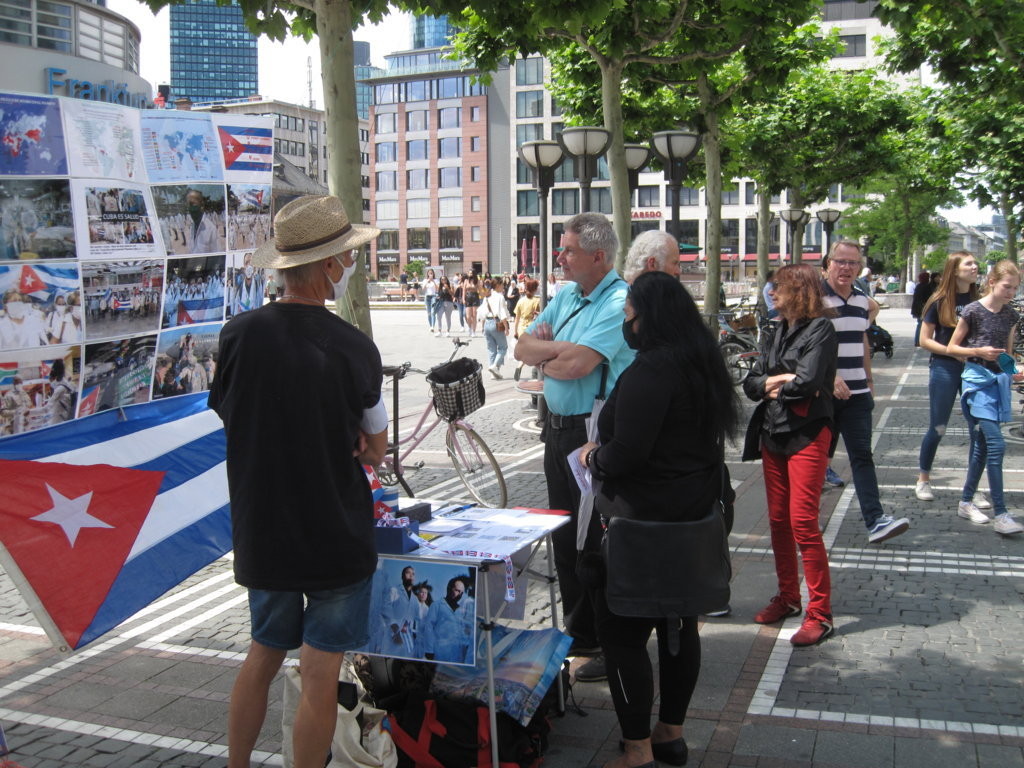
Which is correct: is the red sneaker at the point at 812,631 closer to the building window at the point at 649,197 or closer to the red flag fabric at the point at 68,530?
the red flag fabric at the point at 68,530

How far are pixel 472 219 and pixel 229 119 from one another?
292 ft

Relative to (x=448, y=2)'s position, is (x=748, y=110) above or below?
above

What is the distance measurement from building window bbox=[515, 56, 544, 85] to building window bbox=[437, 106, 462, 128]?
7.37 m

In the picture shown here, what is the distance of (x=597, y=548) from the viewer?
4.08m

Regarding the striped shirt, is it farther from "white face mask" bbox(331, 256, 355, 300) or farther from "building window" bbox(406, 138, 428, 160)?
"building window" bbox(406, 138, 428, 160)

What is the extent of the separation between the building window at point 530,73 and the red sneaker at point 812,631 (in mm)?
86540

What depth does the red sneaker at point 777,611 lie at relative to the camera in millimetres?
5078

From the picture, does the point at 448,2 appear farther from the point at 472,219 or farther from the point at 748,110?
the point at 472,219

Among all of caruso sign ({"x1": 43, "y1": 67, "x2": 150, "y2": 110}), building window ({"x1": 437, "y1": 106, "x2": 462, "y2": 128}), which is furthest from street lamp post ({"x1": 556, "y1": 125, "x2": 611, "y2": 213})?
building window ({"x1": 437, "y1": 106, "x2": 462, "y2": 128})

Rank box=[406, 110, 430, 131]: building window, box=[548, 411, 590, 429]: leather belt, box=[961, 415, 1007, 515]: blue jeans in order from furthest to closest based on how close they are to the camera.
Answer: box=[406, 110, 430, 131]: building window
box=[961, 415, 1007, 515]: blue jeans
box=[548, 411, 590, 429]: leather belt

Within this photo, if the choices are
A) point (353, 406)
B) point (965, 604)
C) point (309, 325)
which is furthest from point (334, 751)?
point (965, 604)

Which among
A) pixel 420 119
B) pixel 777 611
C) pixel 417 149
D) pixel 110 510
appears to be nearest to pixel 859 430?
pixel 777 611

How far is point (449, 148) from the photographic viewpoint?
93438 millimetres

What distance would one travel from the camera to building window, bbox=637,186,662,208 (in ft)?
285
